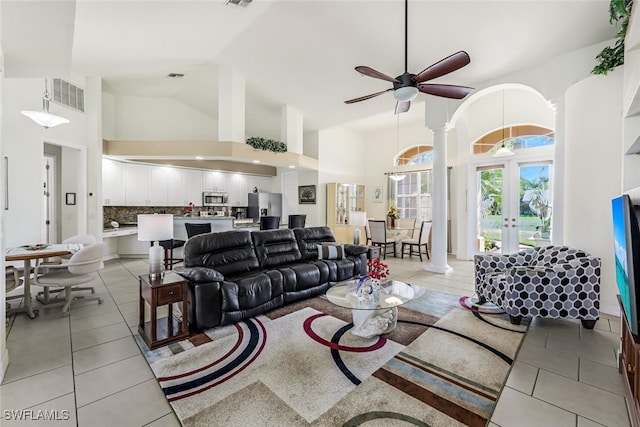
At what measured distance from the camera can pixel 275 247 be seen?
4.14 meters

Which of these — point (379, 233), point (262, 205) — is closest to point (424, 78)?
point (379, 233)

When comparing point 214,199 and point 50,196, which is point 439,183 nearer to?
point 214,199

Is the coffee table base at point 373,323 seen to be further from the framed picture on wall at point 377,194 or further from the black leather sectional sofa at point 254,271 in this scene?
the framed picture on wall at point 377,194

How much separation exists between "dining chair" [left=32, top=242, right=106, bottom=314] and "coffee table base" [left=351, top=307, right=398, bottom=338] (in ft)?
10.5

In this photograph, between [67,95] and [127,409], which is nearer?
[127,409]

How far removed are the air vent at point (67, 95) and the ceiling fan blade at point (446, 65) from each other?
5922 millimetres

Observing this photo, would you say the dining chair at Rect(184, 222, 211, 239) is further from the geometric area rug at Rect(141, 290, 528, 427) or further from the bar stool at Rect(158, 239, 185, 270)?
the geometric area rug at Rect(141, 290, 528, 427)

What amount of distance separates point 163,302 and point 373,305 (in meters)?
1.93

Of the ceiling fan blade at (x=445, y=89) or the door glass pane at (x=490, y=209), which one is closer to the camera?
the ceiling fan blade at (x=445, y=89)

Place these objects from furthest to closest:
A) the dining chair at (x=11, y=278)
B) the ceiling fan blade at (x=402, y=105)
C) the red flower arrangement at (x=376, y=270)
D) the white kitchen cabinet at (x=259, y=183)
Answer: the white kitchen cabinet at (x=259, y=183), the ceiling fan blade at (x=402, y=105), the dining chair at (x=11, y=278), the red flower arrangement at (x=376, y=270)

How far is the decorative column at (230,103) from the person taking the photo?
554cm

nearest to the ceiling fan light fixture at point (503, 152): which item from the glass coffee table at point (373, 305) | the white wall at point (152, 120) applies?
the glass coffee table at point (373, 305)

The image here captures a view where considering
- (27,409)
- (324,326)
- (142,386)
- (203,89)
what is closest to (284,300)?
(324,326)

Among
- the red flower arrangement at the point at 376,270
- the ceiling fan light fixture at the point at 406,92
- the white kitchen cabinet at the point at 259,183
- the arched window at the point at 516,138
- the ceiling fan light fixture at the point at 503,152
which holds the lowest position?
the red flower arrangement at the point at 376,270
